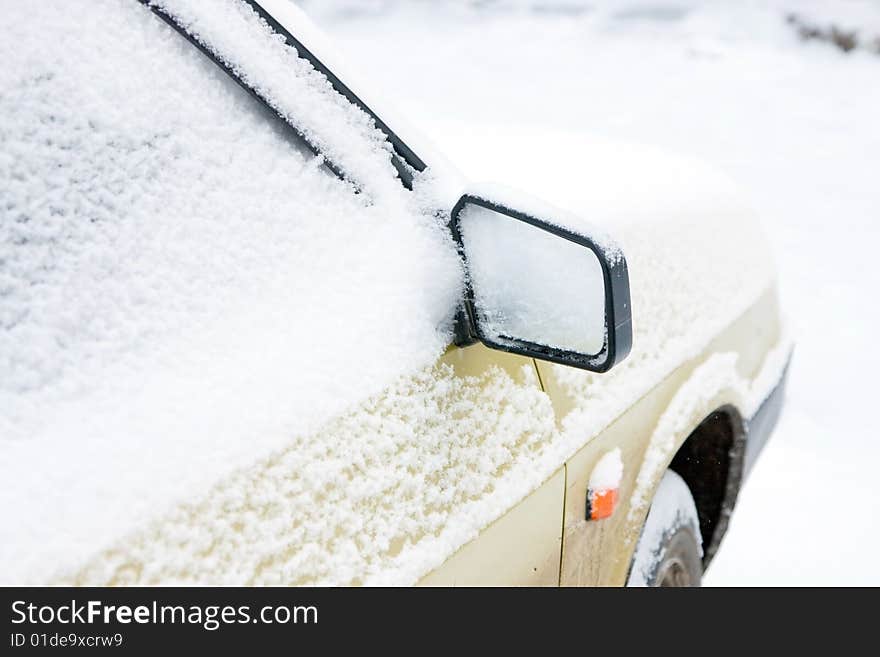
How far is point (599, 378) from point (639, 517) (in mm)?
411

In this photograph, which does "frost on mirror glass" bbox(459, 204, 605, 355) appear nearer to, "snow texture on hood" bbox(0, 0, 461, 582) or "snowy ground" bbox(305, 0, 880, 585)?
"snow texture on hood" bbox(0, 0, 461, 582)

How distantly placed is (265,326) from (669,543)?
133cm

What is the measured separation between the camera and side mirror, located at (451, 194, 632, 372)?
4.11ft

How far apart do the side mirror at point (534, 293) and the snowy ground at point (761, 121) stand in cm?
44

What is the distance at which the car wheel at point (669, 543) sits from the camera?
1.93 m

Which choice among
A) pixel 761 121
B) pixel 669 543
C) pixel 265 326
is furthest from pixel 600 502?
pixel 761 121

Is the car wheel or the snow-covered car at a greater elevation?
the snow-covered car

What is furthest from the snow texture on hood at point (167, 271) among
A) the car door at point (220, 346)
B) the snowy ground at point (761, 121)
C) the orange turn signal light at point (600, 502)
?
the orange turn signal light at point (600, 502)

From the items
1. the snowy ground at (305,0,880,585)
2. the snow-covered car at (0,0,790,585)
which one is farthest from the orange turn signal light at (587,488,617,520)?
the snowy ground at (305,0,880,585)

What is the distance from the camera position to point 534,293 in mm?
1275

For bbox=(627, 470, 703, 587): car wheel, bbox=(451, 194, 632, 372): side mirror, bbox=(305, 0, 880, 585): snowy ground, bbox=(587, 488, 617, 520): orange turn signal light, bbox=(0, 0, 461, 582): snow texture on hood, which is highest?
bbox=(0, 0, 461, 582): snow texture on hood

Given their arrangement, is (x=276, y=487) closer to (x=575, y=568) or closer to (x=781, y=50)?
(x=575, y=568)

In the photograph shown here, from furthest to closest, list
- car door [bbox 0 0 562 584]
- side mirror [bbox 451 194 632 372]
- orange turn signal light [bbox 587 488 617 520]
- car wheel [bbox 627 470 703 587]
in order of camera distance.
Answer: car wheel [bbox 627 470 703 587], orange turn signal light [bbox 587 488 617 520], side mirror [bbox 451 194 632 372], car door [bbox 0 0 562 584]
